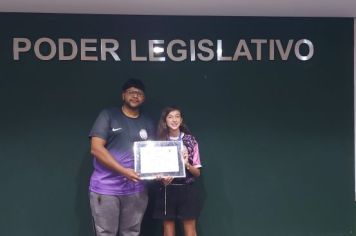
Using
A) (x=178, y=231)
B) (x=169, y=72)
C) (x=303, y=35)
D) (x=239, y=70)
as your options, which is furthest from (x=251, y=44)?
(x=178, y=231)

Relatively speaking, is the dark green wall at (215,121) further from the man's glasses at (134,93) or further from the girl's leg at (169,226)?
the man's glasses at (134,93)

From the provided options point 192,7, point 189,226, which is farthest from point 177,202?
point 192,7

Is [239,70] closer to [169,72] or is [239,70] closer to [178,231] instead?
[169,72]

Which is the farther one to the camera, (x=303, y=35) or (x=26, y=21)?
(x=303, y=35)

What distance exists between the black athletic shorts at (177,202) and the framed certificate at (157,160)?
0.60ft

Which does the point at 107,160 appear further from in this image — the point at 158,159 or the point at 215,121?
the point at 215,121

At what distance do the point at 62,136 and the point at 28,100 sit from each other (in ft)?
1.36

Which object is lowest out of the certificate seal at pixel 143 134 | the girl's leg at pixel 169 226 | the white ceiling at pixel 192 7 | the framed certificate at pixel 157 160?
the girl's leg at pixel 169 226

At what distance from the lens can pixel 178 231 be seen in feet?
12.0

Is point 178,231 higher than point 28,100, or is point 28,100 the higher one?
point 28,100

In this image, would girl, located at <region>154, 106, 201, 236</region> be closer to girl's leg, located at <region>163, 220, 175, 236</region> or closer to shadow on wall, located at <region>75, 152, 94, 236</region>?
girl's leg, located at <region>163, 220, 175, 236</region>

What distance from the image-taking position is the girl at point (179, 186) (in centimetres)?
314

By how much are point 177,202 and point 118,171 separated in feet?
1.79

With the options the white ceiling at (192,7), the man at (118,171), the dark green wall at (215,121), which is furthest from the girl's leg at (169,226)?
the white ceiling at (192,7)
